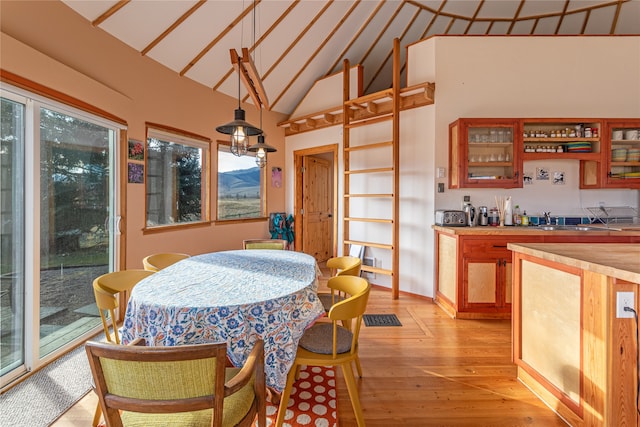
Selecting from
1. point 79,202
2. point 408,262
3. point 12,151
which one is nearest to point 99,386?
point 12,151

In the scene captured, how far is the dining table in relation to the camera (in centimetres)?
138

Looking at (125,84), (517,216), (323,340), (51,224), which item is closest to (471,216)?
(517,216)

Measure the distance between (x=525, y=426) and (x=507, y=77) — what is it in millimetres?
3554

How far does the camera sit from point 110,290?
6.26 ft

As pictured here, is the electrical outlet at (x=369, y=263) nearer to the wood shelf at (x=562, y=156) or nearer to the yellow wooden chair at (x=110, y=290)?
the wood shelf at (x=562, y=156)

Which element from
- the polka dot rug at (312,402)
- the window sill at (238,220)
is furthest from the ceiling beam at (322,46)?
the polka dot rug at (312,402)

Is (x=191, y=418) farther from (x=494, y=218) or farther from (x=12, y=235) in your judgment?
(x=494, y=218)

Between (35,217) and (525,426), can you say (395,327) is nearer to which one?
(525,426)

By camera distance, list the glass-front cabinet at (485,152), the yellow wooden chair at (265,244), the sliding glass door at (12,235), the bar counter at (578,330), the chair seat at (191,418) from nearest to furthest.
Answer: the chair seat at (191,418) → the bar counter at (578,330) → the sliding glass door at (12,235) → the yellow wooden chair at (265,244) → the glass-front cabinet at (485,152)

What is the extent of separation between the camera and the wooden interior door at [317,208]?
5.45m

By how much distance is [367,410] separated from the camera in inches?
72.5

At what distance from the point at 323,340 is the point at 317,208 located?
4.17 m

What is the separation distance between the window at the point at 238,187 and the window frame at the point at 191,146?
25 centimetres

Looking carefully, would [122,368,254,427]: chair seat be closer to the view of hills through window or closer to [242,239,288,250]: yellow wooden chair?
[242,239,288,250]: yellow wooden chair
